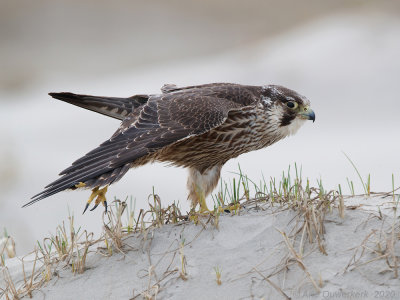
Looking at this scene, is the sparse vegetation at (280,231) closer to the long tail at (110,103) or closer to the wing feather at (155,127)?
the wing feather at (155,127)

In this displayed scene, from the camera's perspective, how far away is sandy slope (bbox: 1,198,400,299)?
10.3 feet

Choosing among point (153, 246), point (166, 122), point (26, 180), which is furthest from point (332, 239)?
point (26, 180)

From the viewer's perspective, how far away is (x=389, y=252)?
3.13 metres

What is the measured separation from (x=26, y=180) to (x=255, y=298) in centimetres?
782

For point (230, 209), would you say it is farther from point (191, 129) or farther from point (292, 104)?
point (292, 104)

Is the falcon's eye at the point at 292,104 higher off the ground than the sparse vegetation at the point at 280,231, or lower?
higher

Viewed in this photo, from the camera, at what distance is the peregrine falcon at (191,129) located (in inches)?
168

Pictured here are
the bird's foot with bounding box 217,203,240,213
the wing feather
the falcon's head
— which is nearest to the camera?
the bird's foot with bounding box 217,203,240,213

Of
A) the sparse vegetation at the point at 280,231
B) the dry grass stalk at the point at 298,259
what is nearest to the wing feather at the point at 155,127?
the sparse vegetation at the point at 280,231

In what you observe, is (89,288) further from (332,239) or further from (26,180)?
(26,180)

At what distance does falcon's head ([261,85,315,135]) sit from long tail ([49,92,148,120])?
37.1 inches

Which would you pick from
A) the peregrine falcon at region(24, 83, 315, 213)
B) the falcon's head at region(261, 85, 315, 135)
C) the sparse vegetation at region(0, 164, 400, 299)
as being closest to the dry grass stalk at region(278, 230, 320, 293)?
the sparse vegetation at region(0, 164, 400, 299)

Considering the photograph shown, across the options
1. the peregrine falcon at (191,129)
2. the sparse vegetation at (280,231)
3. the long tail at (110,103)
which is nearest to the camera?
the sparse vegetation at (280,231)

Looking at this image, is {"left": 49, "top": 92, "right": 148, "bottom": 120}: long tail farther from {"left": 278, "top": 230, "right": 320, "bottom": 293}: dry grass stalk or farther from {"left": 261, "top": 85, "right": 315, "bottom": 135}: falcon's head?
{"left": 278, "top": 230, "right": 320, "bottom": 293}: dry grass stalk
